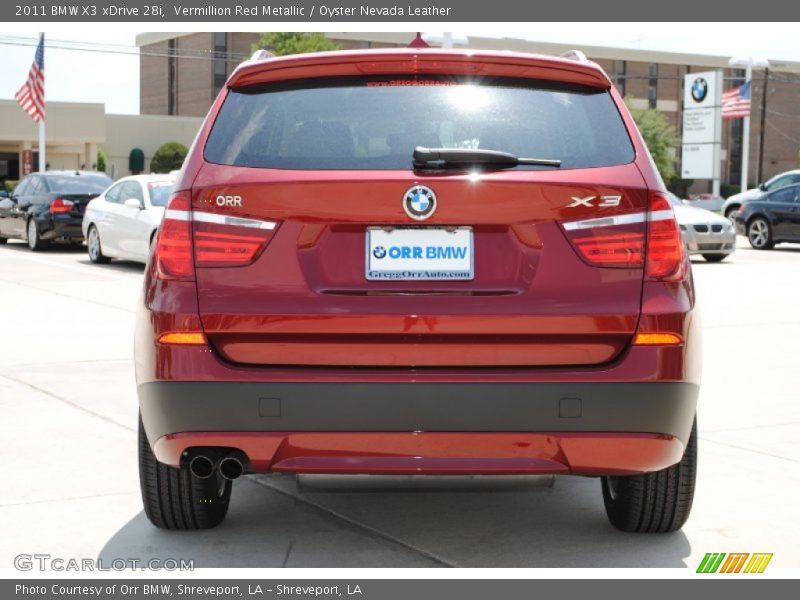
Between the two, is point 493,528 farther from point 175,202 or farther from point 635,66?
point 635,66

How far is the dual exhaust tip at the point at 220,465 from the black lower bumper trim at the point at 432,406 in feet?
0.50

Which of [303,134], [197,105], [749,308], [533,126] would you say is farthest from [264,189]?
[197,105]

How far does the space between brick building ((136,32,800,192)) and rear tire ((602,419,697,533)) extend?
78.2 meters

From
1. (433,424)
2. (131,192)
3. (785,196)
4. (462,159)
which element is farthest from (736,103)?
(433,424)

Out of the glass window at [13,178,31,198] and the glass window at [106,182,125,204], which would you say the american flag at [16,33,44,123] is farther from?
the glass window at [106,182,125,204]

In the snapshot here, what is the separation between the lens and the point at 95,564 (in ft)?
14.8

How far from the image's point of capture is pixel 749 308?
14.2 meters

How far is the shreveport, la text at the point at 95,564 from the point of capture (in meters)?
4.44

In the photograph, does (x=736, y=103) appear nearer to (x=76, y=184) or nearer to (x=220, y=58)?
(x=76, y=184)

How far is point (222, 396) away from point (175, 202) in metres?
0.67

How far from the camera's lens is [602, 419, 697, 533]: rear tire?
466cm

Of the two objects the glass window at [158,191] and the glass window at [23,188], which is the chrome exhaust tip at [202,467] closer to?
the glass window at [158,191]

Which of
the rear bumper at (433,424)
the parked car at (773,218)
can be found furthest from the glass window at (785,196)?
the rear bumper at (433,424)

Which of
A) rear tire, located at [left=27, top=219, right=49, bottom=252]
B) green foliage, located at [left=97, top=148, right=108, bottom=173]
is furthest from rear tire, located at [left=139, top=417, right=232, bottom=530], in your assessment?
green foliage, located at [left=97, top=148, right=108, bottom=173]
